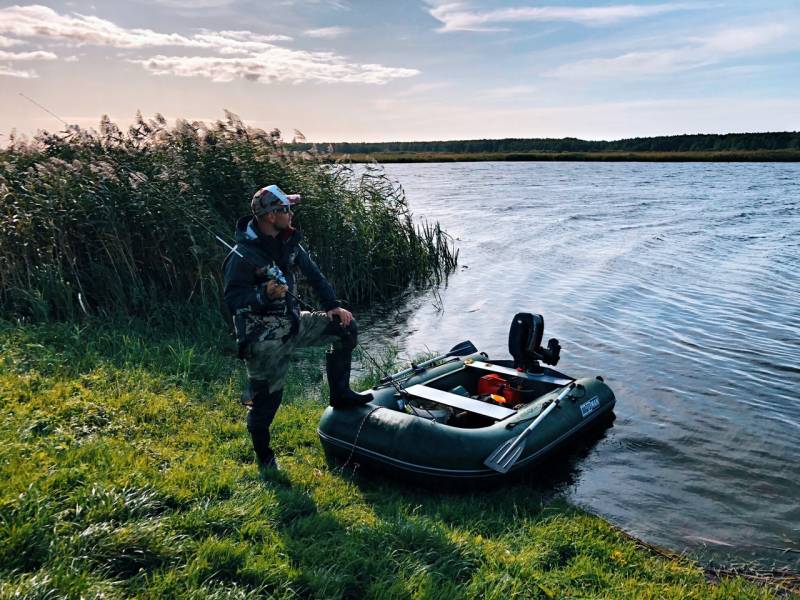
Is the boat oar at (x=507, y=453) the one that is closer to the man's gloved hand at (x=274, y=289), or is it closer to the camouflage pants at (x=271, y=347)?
the camouflage pants at (x=271, y=347)

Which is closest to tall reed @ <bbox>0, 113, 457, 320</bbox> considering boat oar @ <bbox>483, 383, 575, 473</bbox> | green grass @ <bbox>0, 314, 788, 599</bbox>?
green grass @ <bbox>0, 314, 788, 599</bbox>

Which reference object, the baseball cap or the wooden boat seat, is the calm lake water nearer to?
the wooden boat seat

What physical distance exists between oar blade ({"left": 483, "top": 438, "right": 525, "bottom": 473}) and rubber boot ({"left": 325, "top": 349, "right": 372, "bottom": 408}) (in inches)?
50.2

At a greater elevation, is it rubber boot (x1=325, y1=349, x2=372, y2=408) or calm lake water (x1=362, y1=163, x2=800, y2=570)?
rubber boot (x1=325, y1=349, x2=372, y2=408)

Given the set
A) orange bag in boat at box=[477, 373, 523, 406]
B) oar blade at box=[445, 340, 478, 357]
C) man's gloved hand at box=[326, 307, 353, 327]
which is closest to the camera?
man's gloved hand at box=[326, 307, 353, 327]

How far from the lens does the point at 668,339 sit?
10.6 meters

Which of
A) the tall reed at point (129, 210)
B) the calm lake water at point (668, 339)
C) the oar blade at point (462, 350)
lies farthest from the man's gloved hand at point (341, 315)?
the tall reed at point (129, 210)

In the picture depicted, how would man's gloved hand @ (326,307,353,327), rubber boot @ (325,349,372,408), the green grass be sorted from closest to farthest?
the green grass, man's gloved hand @ (326,307,353,327), rubber boot @ (325,349,372,408)

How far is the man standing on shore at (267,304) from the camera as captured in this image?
15.4 feet

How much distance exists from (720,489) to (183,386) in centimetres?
548

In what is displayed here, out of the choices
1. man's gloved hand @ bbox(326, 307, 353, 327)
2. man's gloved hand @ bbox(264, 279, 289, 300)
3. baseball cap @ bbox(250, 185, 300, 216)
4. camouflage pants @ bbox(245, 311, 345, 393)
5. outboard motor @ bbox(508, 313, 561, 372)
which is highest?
baseball cap @ bbox(250, 185, 300, 216)

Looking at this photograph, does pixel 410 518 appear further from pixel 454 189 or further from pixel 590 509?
pixel 454 189

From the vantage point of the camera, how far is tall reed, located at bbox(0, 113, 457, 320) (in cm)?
824

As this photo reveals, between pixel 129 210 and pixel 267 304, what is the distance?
4764 millimetres
